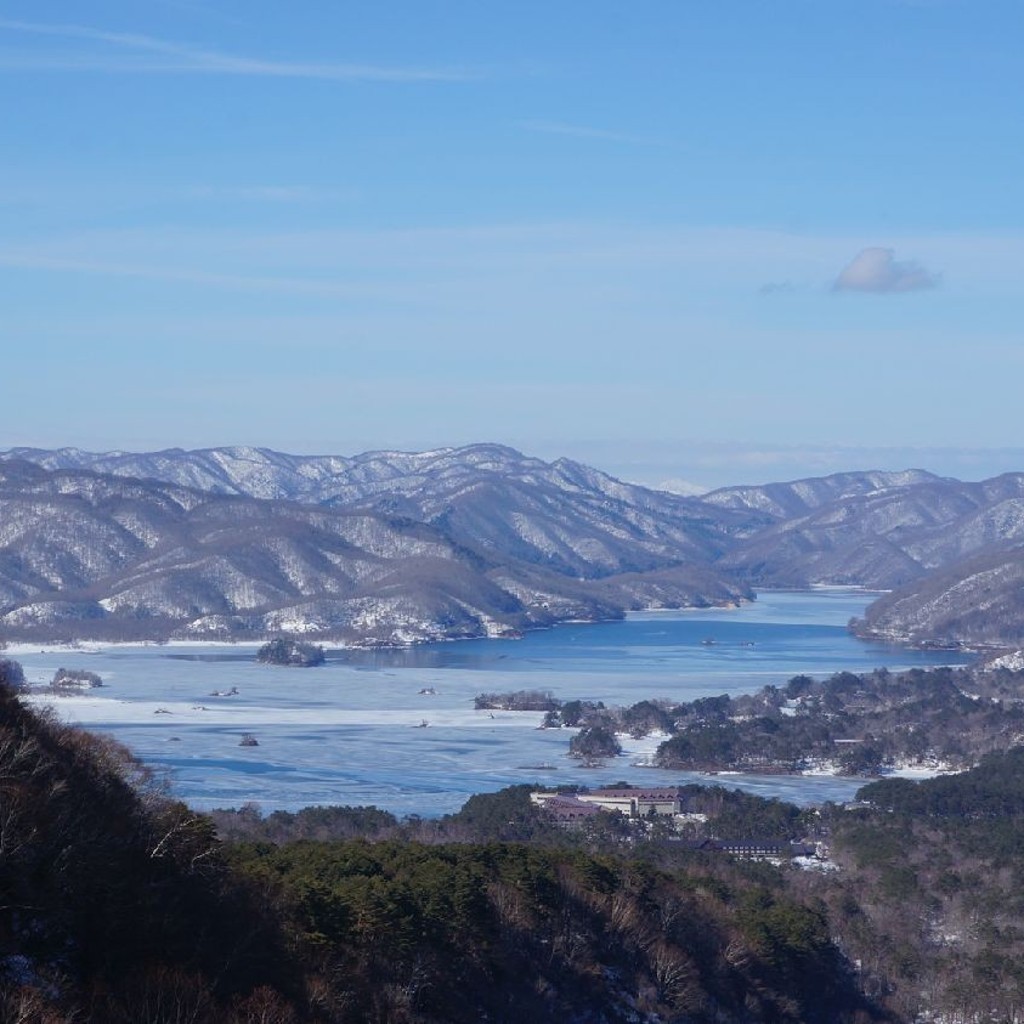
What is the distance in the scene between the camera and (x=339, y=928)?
632 inches

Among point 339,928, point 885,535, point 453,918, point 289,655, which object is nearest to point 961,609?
point 289,655

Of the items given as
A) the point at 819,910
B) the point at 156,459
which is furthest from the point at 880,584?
the point at 819,910

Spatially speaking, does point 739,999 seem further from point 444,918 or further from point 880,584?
point 880,584

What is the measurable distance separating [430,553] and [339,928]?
100 m

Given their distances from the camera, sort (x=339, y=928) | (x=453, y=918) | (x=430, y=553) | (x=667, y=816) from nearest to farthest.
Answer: (x=339, y=928)
(x=453, y=918)
(x=667, y=816)
(x=430, y=553)

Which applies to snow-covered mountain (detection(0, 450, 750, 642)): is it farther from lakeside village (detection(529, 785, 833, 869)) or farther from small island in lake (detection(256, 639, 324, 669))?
lakeside village (detection(529, 785, 833, 869))

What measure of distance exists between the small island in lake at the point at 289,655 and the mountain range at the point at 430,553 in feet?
40.6

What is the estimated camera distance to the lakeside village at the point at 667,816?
111ft

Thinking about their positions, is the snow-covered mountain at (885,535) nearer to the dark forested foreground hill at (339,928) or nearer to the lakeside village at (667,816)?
the lakeside village at (667,816)

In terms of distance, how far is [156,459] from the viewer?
182 meters

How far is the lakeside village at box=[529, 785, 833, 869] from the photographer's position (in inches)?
1335

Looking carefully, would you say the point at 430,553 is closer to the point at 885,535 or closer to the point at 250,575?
the point at 250,575

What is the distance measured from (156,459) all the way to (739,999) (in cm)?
16530

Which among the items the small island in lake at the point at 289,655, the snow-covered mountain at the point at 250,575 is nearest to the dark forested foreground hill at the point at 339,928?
the small island in lake at the point at 289,655
